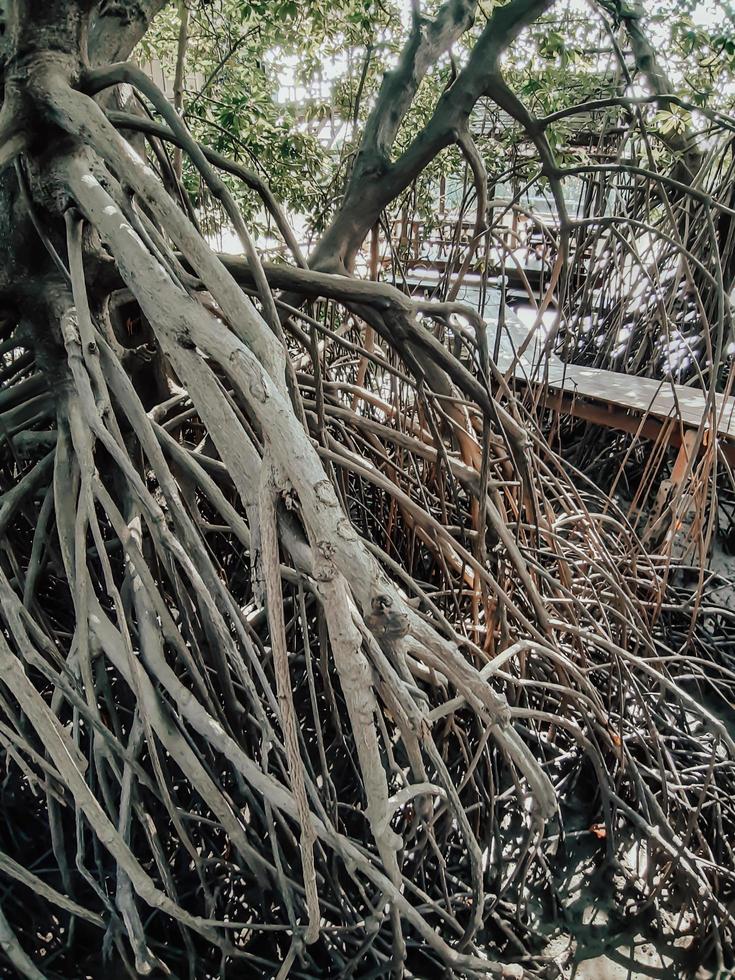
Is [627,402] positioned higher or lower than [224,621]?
higher

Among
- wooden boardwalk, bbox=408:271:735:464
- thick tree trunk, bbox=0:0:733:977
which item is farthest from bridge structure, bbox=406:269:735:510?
thick tree trunk, bbox=0:0:733:977

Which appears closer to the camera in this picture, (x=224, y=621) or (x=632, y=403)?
(x=224, y=621)

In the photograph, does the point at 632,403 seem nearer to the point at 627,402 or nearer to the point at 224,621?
the point at 627,402

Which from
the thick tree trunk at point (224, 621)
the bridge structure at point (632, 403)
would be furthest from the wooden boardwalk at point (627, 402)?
the thick tree trunk at point (224, 621)

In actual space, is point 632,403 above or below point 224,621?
above

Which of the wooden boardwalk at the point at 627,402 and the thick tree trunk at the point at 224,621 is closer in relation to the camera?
the thick tree trunk at the point at 224,621

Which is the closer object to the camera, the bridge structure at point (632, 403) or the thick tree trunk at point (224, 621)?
the thick tree trunk at point (224, 621)

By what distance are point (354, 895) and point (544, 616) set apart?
0.65 meters

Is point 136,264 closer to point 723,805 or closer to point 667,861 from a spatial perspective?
point 667,861

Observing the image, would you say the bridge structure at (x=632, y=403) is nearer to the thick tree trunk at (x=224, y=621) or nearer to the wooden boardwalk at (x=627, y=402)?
the wooden boardwalk at (x=627, y=402)

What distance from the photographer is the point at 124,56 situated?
1374 mm

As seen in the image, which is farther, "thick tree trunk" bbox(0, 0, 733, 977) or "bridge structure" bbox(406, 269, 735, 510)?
"bridge structure" bbox(406, 269, 735, 510)

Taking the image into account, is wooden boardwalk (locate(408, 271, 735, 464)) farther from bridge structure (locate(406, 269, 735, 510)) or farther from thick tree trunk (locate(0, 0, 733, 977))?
thick tree trunk (locate(0, 0, 733, 977))

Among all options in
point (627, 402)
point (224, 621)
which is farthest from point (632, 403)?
point (224, 621)
